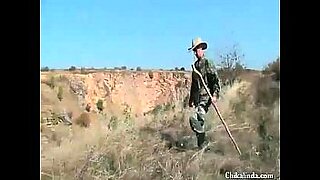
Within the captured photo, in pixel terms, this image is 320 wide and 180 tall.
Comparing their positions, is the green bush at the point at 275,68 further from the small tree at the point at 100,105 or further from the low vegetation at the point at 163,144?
the small tree at the point at 100,105

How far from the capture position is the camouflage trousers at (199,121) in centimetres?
222

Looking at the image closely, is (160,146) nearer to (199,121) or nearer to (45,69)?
(199,121)

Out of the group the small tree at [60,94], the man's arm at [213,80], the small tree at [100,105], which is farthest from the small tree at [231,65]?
the small tree at [60,94]

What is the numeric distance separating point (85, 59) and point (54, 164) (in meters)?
0.34

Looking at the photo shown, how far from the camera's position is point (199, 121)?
7.32 ft

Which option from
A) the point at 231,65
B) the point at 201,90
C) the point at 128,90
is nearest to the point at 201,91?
the point at 201,90

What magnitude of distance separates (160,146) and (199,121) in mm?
142

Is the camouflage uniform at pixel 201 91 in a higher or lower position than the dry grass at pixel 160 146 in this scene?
higher

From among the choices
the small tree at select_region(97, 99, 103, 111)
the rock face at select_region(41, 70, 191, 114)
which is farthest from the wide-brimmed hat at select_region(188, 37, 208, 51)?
the small tree at select_region(97, 99, 103, 111)

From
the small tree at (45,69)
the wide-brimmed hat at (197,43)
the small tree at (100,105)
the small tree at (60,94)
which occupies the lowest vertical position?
the small tree at (100,105)

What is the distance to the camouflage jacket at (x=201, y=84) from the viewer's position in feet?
7.30

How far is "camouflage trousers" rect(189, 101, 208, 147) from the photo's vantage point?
2.22 meters
